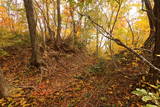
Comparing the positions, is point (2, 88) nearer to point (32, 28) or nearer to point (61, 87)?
point (61, 87)

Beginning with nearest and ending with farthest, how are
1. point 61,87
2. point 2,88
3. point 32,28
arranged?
point 2,88 < point 61,87 < point 32,28

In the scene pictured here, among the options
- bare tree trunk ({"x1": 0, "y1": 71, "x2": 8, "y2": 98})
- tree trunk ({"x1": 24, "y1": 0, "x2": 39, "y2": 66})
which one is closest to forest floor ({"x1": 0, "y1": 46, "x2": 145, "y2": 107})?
bare tree trunk ({"x1": 0, "y1": 71, "x2": 8, "y2": 98})

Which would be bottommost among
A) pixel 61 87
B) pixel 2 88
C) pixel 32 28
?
pixel 61 87

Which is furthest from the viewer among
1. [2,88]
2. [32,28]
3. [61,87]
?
[32,28]

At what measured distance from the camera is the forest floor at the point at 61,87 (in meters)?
3.23

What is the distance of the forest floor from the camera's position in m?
3.23

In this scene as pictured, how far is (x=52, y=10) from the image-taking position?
10344 millimetres

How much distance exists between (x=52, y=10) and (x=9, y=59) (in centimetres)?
612

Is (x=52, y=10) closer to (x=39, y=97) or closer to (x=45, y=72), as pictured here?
(x=45, y=72)

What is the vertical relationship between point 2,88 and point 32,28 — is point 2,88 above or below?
below

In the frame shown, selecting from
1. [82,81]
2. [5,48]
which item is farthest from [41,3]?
[82,81]

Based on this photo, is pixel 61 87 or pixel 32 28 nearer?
pixel 61 87

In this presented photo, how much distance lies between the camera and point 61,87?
14.8ft

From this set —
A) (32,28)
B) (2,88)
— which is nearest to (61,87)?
(2,88)
